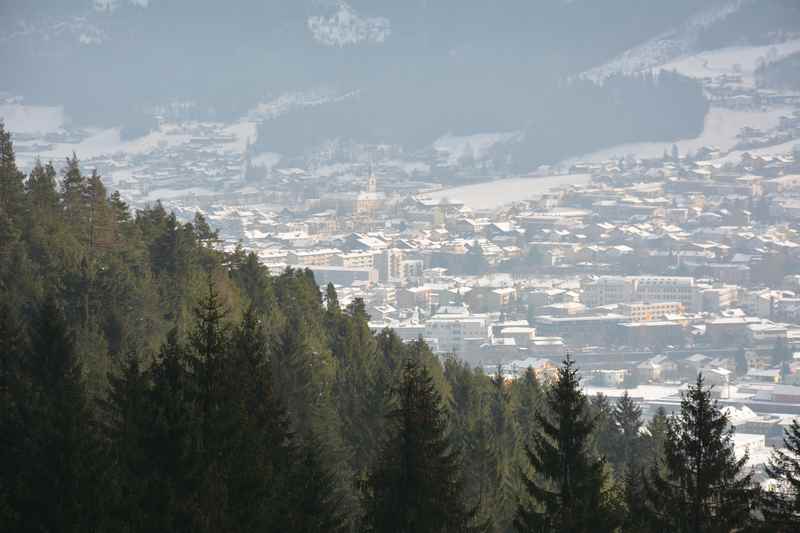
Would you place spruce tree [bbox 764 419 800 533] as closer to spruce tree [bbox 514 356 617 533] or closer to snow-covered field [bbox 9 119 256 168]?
spruce tree [bbox 514 356 617 533]

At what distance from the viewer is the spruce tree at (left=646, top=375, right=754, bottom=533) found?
893cm

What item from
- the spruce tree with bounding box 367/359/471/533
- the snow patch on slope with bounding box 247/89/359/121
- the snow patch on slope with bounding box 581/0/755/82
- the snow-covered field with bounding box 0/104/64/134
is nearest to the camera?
the spruce tree with bounding box 367/359/471/533

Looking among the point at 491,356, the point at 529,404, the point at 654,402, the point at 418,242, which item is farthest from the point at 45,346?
the point at 418,242

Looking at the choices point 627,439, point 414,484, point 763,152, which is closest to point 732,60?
point 763,152

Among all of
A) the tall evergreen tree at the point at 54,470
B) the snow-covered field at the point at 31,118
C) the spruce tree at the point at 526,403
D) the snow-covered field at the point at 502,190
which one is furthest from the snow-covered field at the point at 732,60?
the tall evergreen tree at the point at 54,470

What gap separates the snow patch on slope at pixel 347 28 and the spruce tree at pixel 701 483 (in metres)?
145

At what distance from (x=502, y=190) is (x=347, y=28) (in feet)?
219

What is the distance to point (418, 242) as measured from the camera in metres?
71.2

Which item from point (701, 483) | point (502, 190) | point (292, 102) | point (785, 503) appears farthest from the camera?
point (292, 102)

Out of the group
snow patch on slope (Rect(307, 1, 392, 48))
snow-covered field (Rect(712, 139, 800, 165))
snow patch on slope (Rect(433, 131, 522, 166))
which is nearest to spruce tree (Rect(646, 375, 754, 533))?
snow-covered field (Rect(712, 139, 800, 165))

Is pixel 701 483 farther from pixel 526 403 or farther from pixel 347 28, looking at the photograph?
pixel 347 28

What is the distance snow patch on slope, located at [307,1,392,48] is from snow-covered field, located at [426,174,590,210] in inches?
2292

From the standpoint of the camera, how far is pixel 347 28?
516 ft

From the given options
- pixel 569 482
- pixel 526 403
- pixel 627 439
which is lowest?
pixel 627 439
